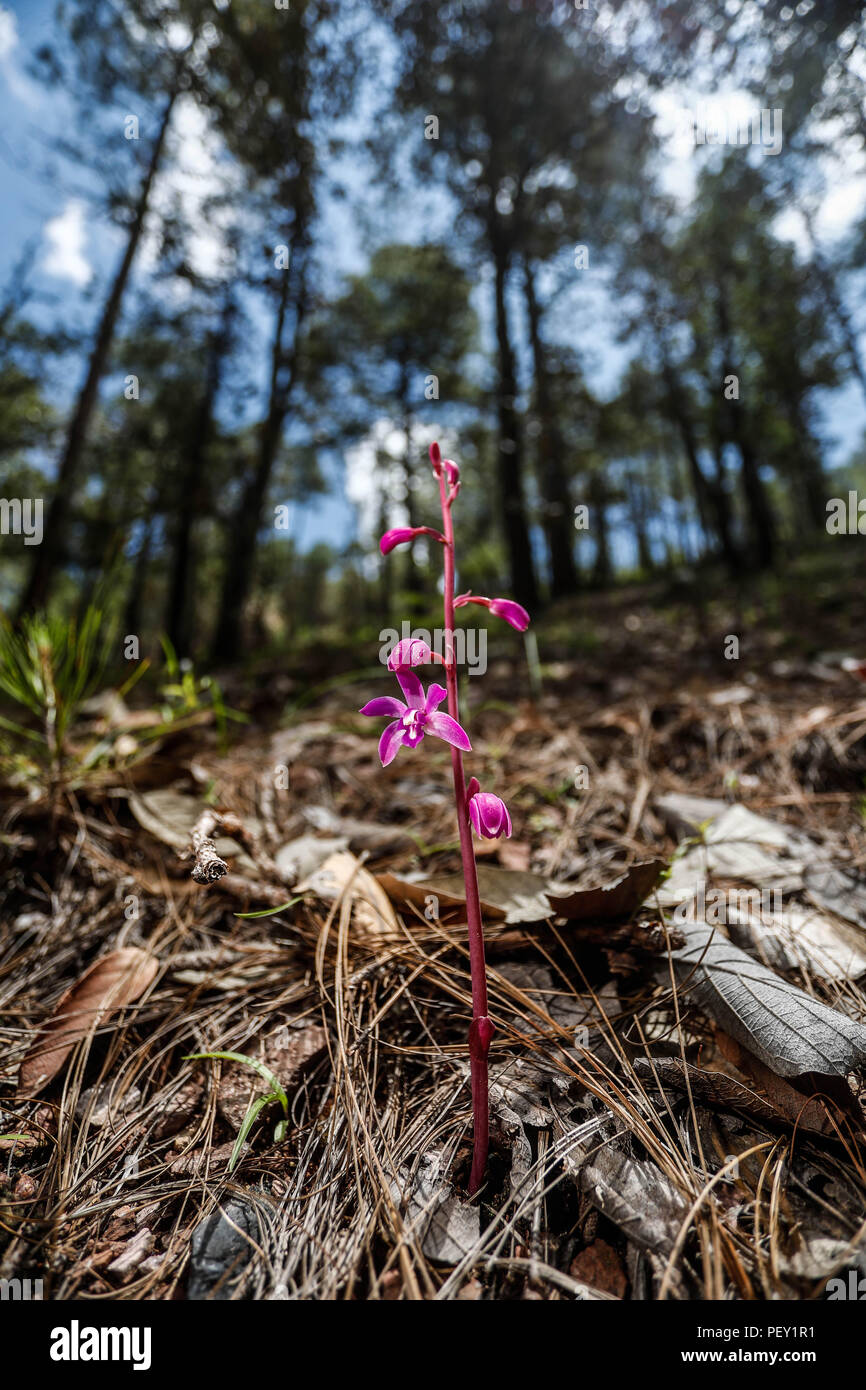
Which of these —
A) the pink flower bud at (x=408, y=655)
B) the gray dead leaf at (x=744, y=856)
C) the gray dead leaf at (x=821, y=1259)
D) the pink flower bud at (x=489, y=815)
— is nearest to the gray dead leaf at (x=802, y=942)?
the gray dead leaf at (x=744, y=856)

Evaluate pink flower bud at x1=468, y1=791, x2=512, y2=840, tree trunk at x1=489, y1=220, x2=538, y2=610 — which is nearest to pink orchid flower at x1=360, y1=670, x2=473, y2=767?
pink flower bud at x1=468, y1=791, x2=512, y2=840

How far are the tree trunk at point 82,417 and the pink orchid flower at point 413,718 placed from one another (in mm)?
7572

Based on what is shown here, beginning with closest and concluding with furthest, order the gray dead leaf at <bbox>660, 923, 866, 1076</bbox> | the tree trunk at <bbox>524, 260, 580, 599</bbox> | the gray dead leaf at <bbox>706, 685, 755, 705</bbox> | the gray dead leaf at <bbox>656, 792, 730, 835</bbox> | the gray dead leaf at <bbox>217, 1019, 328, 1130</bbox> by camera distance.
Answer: the gray dead leaf at <bbox>660, 923, 866, 1076</bbox>, the gray dead leaf at <bbox>217, 1019, 328, 1130</bbox>, the gray dead leaf at <bbox>656, 792, 730, 835</bbox>, the gray dead leaf at <bbox>706, 685, 755, 705</bbox>, the tree trunk at <bbox>524, 260, 580, 599</bbox>

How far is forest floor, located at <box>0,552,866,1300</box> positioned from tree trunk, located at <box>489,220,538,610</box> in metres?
7.13

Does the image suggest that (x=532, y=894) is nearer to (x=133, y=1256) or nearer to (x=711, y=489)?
(x=133, y=1256)

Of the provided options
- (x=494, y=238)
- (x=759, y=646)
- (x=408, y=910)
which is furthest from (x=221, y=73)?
(x=408, y=910)

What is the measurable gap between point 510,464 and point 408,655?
8610mm

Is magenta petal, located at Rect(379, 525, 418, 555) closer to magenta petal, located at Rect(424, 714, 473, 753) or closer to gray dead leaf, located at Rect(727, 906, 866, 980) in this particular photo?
magenta petal, located at Rect(424, 714, 473, 753)

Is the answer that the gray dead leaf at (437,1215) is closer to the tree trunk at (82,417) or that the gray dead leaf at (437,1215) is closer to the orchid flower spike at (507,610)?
the orchid flower spike at (507,610)

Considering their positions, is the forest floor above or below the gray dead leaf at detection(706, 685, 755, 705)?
below

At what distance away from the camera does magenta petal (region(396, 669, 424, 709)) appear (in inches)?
36.6

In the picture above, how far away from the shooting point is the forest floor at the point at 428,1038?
2.70 feet

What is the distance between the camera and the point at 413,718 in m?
0.93

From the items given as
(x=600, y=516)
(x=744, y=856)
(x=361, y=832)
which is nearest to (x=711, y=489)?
(x=744, y=856)
